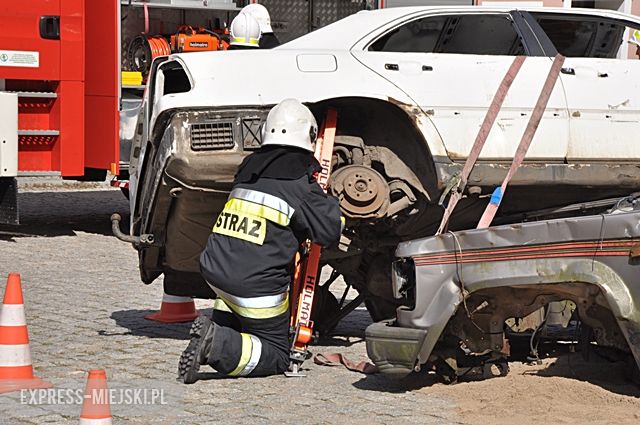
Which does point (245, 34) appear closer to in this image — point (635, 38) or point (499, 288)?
point (635, 38)

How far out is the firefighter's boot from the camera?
6.43 metres

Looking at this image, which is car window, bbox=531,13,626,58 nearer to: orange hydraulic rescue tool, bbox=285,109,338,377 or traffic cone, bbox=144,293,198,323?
orange hydraulic rescue tool, bbox=285,109,338,377

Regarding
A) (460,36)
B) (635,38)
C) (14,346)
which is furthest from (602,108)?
(14,346)

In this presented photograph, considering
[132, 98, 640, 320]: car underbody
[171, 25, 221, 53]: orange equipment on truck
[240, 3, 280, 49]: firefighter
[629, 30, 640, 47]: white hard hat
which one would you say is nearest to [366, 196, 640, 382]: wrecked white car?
[132, 98, 640, 320]: car underbody

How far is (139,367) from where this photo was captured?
7.00m

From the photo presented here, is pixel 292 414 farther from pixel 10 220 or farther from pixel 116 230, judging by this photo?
pixel 10 220

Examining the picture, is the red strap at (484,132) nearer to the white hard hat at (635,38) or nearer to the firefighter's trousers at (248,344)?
the firefighter's trousers at (248,344)

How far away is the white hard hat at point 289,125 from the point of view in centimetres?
675

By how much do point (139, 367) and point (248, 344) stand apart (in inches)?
30.4

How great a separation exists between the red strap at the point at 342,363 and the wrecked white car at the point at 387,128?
61cm

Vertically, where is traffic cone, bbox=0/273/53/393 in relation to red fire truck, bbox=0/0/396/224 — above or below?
below

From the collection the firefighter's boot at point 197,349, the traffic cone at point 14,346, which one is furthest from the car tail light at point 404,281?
the traffic cone at point 14,346

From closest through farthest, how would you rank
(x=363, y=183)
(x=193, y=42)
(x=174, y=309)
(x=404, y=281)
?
(x=404, y=281) → (x=363, y=183) → (x=174, y=309) → (x=193, y=42)

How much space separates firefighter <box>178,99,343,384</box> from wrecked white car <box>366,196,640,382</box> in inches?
25.1
